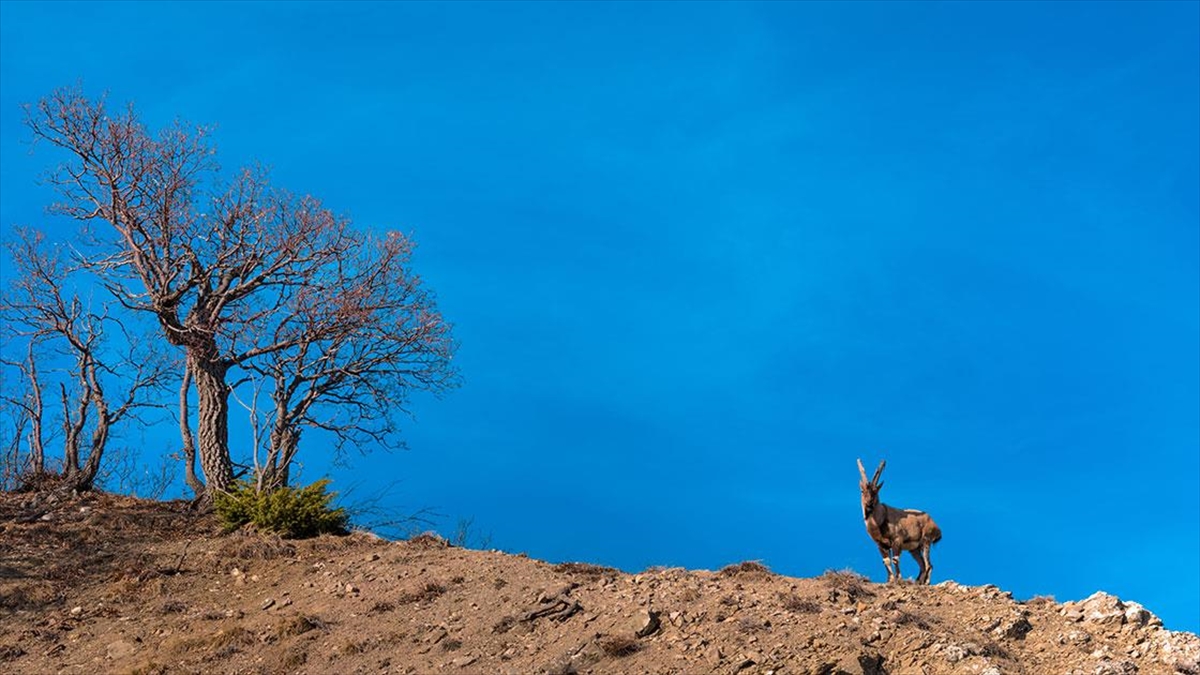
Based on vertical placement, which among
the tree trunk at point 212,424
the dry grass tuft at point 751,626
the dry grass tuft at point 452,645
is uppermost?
the tree trunk at point 212,424

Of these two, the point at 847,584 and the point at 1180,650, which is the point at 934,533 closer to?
the point at 847,584

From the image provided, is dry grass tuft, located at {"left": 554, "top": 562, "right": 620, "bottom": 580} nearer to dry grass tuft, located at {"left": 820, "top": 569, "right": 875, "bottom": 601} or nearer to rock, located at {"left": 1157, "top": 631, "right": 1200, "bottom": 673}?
dry grass tuft, located at {"left": 820, "top": 569, "right": 875, "bottom": 601}

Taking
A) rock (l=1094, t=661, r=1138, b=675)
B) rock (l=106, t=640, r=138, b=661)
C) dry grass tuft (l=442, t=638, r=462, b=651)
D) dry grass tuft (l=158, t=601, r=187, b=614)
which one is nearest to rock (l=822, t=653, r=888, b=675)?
rock (l=1094, t=661, r=1138, b=675)

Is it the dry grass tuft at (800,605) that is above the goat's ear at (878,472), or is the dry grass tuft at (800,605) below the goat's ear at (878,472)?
below

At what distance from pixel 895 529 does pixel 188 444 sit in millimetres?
15088

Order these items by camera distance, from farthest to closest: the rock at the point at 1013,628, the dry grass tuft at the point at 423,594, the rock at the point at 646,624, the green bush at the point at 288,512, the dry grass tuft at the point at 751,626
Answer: the green bush at the point at 288,512, the dry grass tuft at the point at 423,594, the rock at the point at 1013,628, the rock at the point at 646,624, the dry grass tuft at the point at 751,626

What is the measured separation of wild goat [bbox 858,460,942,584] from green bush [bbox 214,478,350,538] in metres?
10.4

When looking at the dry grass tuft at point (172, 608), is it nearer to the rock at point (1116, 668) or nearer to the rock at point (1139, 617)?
the rock at point (1116, 668)

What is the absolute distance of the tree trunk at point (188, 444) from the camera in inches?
1035

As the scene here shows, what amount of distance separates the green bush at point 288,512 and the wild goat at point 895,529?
1037 centimetres

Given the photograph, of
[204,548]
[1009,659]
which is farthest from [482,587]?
[1009,659]

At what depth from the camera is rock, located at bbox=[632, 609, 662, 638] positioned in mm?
17211

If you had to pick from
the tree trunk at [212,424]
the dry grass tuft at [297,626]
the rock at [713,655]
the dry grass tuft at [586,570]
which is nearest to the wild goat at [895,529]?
the dry grass tuft at [586,570]

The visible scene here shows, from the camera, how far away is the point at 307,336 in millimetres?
26078
